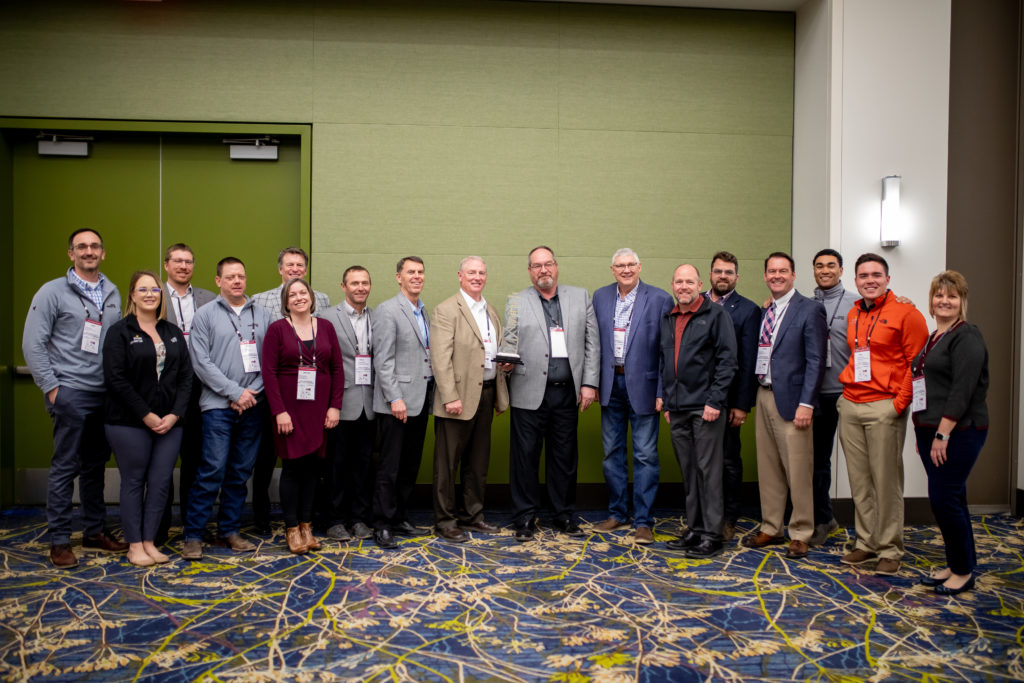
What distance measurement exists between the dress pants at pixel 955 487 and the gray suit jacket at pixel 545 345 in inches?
74.5

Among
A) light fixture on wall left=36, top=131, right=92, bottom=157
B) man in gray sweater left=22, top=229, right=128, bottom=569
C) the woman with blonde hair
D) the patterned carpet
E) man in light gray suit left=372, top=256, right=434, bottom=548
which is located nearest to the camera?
the patterned carpet

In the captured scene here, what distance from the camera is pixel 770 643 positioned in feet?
8.96

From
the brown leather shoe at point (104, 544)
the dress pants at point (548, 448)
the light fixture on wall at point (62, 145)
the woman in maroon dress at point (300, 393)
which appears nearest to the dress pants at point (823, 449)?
the dress pants at point (548, 448)

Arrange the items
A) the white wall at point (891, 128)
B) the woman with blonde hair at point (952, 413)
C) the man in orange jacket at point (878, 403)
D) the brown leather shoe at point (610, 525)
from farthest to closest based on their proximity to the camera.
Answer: the white wall at point (891, 128) < the brown leather shoe at point (610, 525) < the man in orange jacket at point (878, 403) < the woman with blonde hair at point (952, 413)

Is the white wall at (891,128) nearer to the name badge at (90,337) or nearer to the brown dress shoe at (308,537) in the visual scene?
the brown dress shoe at (308,537)

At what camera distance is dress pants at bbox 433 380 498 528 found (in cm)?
420

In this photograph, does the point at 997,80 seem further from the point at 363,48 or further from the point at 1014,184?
the point at 363,48

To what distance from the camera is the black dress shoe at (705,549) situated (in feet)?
12.6

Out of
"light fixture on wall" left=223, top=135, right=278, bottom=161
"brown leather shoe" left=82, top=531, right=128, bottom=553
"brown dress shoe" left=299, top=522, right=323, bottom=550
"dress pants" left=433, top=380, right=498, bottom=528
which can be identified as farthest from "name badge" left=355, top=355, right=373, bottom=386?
"light fixture on wall" left=223, top=135, right=278, bottom=161

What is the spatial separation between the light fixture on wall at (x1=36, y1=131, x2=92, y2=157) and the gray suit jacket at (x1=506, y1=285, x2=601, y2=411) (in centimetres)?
370

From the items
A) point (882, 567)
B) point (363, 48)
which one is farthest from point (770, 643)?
point (363, 48)

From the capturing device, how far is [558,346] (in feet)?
13.8

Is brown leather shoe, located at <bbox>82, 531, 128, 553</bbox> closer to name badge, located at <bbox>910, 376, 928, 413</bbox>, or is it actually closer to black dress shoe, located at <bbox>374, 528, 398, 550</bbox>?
black dress shoe, located at <bbox>374, 528, 398, 550</bbox>

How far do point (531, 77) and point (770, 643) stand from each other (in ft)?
14.0
